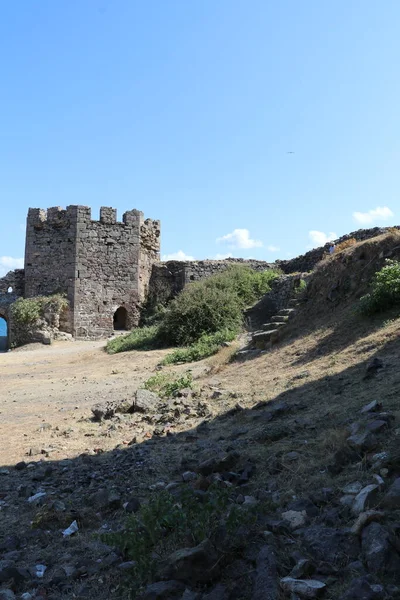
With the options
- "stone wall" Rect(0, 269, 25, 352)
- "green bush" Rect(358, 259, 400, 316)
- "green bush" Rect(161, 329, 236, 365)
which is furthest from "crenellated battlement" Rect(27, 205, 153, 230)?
"green bush" Rect(358, 259, 400, 316)

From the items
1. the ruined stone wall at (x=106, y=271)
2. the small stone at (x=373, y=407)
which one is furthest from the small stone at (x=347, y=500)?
the ruined stone wall at (x=106, y=271)

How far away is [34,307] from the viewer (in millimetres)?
21406

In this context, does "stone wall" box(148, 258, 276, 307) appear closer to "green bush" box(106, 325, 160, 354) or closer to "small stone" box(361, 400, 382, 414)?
"green bush" box(106, 325, 160, 354)

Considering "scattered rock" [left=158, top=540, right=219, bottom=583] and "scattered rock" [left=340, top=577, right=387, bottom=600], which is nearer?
"scattered rock" [left=340, top=577, right=387, bottom=600]

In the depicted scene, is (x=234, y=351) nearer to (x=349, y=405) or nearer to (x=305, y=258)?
(x=349, y=405)

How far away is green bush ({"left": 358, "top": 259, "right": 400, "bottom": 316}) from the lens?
30.6 feet

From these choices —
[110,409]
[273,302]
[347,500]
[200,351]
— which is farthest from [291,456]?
[273,302]

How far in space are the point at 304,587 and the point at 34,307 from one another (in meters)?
20.4

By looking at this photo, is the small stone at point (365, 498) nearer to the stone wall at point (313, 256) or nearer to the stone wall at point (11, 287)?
the stone wall at point (313, 256)

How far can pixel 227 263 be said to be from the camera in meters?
22.8

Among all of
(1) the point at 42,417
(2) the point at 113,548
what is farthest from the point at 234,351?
(2) the point at 113,548

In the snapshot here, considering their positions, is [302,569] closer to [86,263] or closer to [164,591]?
[164,591]

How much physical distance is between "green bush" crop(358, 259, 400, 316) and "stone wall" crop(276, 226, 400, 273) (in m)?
4.78

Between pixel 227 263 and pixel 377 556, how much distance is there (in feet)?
67.0
